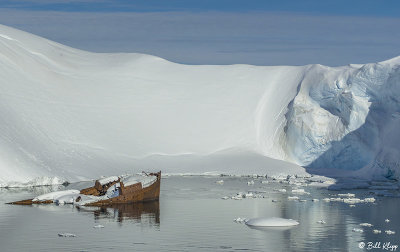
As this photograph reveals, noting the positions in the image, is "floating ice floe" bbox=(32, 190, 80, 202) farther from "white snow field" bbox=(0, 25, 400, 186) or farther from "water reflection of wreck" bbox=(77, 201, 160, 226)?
"white snow field" bbox=(0, 25, 400, 186)

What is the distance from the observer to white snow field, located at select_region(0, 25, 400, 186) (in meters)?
49.3

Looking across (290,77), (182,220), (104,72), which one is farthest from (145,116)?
(182,220)

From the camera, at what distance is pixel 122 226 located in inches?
1155

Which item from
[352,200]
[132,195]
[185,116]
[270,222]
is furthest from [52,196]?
[185,116]

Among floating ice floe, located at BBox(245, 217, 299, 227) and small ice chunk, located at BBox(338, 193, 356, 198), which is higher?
small ice chunk, located at BBox(338, 193, 356, 198)

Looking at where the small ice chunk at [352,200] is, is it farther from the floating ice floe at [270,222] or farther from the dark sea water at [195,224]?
the floating ice floe at [270,222]

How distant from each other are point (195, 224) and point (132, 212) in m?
4.73

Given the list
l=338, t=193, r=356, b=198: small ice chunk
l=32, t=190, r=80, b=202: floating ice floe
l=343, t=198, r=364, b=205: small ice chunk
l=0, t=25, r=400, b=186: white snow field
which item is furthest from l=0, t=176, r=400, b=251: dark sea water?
l=0, t=25, r=400, b=186: white snow field

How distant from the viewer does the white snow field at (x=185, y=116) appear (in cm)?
4931

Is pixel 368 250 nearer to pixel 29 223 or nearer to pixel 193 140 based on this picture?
pixel 29 223

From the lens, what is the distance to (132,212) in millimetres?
33750

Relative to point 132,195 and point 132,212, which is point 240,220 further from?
point 132,195

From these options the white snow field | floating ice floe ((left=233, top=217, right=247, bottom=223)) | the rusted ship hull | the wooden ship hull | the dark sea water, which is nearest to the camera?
the dark sea water

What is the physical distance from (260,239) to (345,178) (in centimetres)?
2417
